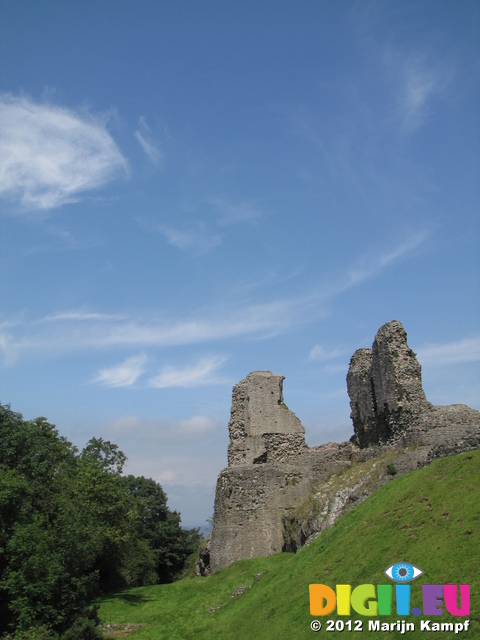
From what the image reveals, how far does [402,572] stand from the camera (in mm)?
11328

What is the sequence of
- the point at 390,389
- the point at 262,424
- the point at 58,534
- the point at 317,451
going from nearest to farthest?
1. the point at 58,534
2. the point at 390,389
3. the point at 317,451
4. the point at 262,424

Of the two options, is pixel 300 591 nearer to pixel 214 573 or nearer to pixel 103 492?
pixel 214 573

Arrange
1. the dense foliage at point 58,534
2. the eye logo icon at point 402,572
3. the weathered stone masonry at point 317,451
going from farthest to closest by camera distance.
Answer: the weathered stone masonry at point 317,451 → the dense foliage at point 58,534 → the eye logo icon at point 402,572

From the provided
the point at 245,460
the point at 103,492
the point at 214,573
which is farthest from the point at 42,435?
the point at 214,573

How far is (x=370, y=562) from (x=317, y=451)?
15.5 meters

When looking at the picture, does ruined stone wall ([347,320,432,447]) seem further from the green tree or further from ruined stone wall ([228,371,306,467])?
the green tree

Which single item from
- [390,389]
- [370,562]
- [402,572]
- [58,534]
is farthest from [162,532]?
[402,572]

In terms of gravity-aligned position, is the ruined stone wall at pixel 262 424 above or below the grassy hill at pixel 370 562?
above

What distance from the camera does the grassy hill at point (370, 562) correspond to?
35.2 feet

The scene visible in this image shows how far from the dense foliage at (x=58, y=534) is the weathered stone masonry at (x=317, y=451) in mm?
6379

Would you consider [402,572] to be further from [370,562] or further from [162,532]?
[162,532]

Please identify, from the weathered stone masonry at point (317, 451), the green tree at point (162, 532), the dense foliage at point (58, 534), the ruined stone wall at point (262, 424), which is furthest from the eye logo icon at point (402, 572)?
the green tree at point (162, 532)

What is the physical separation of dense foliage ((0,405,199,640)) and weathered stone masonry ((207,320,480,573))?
638 centimetres

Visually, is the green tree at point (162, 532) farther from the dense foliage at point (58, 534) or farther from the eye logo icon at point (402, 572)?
the eye logo icon at point (402, 572)
